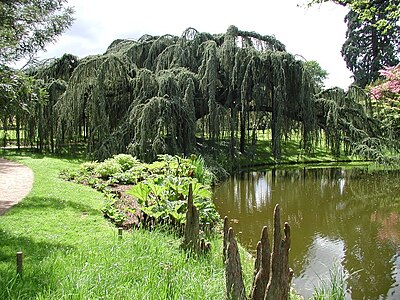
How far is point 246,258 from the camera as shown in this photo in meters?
5.21

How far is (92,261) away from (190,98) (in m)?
9.56

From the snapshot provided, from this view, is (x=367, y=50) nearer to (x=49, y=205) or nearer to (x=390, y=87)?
(x=390, y=87)

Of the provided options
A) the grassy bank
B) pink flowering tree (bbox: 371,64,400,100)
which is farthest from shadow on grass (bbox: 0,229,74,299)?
pink flowering tree (bbox: 371,64,400,100)

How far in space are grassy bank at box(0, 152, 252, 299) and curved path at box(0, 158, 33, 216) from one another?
0.53 metres

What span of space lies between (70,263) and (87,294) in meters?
0.66

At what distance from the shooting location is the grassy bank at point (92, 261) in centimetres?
339

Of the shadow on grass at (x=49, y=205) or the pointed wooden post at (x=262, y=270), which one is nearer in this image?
the pointed wooden post at (x=262, y=270)

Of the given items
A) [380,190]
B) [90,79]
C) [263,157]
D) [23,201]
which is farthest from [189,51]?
[23,201]

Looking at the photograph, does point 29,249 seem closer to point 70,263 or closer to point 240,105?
point 70,263

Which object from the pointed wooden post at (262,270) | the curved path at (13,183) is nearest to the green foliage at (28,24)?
the curved path at (13,183)

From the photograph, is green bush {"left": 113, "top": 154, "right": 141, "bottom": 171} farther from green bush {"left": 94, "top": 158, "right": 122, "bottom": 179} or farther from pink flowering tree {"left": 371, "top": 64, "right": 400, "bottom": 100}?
pink flowering tree {"left": 371, "top": 64, "right": 400, "bottom": 100}

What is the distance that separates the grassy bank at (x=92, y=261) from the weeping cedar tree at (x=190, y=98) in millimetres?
6072

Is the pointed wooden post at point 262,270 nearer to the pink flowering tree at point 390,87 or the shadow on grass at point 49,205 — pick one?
the shadow on grass at point 49,205

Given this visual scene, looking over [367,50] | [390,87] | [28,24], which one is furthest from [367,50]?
[28,24]
